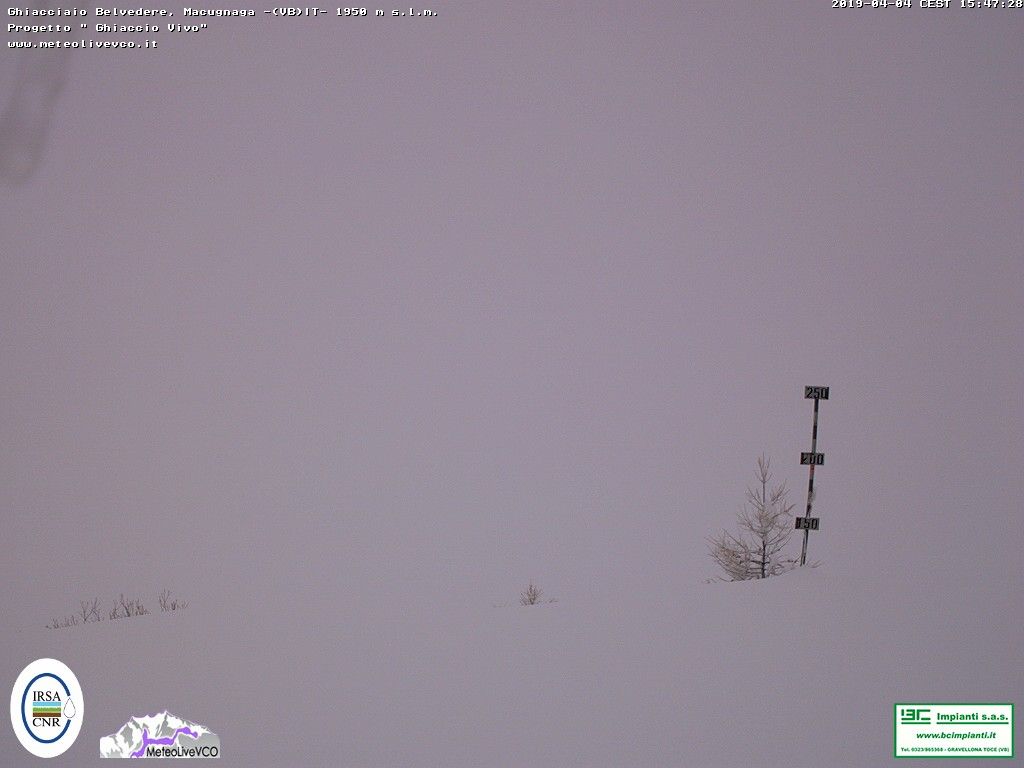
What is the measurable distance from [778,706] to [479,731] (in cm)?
302

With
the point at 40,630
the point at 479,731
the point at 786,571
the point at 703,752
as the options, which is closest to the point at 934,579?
the point at 786,571

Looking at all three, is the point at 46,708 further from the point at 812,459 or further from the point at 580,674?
the point at 812,459

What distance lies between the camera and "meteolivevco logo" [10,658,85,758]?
9086 mm

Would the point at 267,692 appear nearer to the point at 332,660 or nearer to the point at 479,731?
the point at 332,660

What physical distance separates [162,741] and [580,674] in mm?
4409

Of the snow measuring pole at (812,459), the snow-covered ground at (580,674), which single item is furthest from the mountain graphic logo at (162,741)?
the snow measuring pole at (812,459)

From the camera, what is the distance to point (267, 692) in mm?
9906

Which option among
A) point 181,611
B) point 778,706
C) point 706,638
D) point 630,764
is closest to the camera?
point 630,764

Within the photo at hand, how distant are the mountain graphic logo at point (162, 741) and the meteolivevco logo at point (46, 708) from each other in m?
0.40

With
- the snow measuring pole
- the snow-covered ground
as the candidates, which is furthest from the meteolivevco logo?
the snow measuring pole

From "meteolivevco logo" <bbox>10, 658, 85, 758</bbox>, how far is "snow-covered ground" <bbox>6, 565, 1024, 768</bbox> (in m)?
0.18

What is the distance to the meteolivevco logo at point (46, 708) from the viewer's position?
909 centimetres

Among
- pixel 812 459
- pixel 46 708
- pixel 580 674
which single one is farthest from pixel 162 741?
pixel 812 459

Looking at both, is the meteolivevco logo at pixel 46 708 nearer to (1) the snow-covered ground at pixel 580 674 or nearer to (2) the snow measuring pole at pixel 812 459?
(1) the snow-covered ground at pixel 580 674
